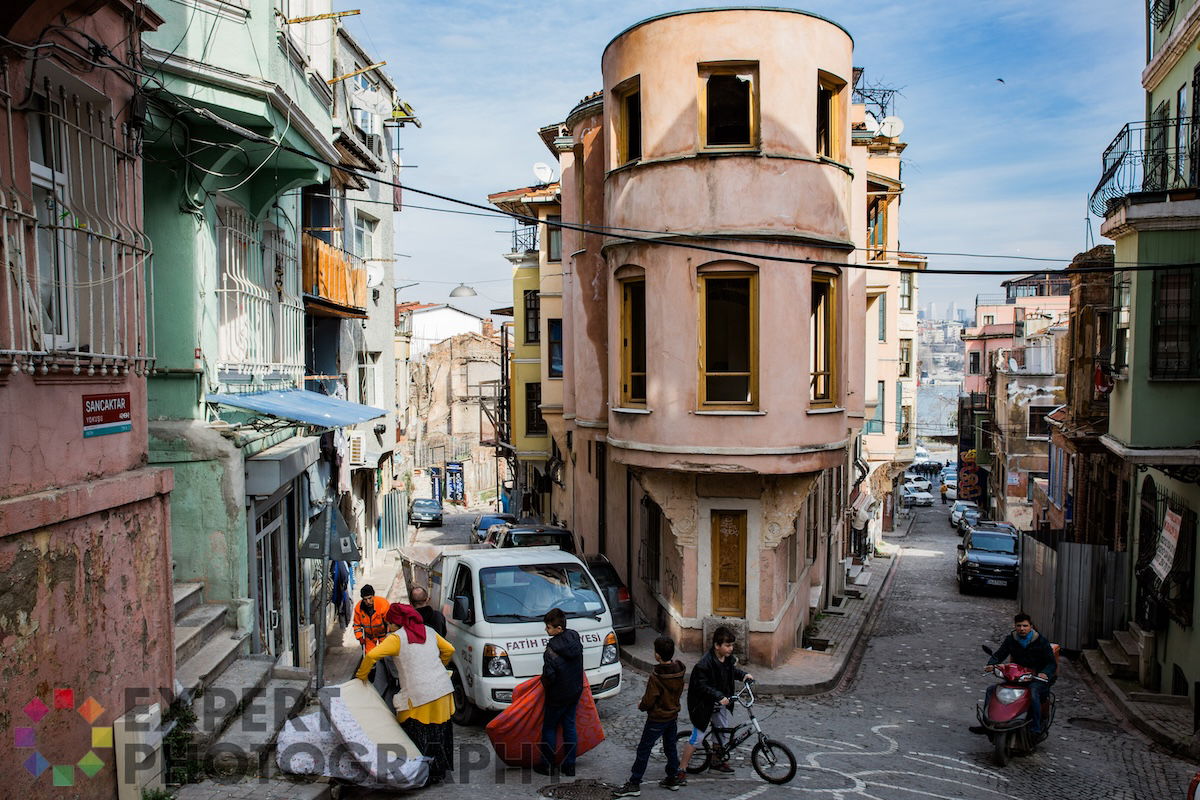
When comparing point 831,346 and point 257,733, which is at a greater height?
point 831,346

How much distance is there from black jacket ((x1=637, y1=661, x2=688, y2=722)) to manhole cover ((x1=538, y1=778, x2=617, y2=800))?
2.66 ft

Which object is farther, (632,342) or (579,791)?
(632,342)

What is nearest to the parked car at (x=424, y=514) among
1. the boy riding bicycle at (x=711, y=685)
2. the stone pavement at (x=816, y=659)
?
the stone pavement at (x=816, y=659)

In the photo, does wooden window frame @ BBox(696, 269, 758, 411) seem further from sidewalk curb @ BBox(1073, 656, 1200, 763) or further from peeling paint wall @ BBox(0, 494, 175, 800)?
peeling paint wall @ BBox(0, 494, 175, 800)

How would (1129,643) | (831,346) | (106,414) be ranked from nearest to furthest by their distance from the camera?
(106,414) → (831,346) → (1129,643)

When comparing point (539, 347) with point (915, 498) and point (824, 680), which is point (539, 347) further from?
point (915, 498)

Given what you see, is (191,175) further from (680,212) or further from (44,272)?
(680,212)

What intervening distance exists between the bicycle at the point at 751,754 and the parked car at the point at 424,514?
33257 millimetres

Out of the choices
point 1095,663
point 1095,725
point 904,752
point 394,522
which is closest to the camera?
point 904,752

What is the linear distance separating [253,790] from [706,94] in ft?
36.5

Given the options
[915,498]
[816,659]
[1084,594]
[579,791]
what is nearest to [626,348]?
[816,659]

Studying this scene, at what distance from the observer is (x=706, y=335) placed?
14.4 m

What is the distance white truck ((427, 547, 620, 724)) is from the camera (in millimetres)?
10523

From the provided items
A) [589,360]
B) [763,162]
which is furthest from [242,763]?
[589,360]
